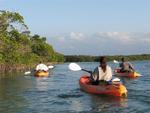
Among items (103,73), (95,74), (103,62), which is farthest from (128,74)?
(103,62)

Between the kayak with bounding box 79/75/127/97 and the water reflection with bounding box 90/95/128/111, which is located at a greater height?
the kayak with bounding box 79/75/127/97

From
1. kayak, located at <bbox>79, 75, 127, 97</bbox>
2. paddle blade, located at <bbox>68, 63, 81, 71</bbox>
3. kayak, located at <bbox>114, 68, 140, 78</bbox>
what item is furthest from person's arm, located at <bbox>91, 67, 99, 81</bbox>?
kayak, located at <bbox>114, 68, 140, 78</bbox>

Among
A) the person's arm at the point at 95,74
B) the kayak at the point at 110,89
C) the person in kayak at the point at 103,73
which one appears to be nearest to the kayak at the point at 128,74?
the kayak at the point at 110,89

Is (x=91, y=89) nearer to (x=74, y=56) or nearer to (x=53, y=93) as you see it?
(x=53, y=93)

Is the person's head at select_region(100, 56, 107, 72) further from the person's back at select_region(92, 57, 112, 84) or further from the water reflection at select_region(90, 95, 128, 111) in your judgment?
the water reflection at select_region(90, 95, 128, 111)

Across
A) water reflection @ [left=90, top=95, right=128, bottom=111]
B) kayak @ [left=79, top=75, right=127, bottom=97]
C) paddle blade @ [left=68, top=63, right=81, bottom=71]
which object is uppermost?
paddle blade @ [left=68, top=63, right=81, bottom=71]

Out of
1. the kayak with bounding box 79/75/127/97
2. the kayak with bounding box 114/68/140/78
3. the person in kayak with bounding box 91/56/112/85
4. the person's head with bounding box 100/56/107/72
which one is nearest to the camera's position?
the kayak with bounding box 79/75/127/97

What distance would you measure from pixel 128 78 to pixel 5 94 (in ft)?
43.9

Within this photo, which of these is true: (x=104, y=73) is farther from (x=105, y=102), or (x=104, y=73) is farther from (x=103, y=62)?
(x=105, y=102)

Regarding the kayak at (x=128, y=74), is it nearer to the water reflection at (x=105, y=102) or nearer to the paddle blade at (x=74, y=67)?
the paddle blade at (x=74, y=67)

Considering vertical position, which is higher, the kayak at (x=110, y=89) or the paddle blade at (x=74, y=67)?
the paddle blade at (x=74, y=67)

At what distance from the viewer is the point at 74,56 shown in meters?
150

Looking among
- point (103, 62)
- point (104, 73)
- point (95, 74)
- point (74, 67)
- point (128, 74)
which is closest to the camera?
point (103, 62)

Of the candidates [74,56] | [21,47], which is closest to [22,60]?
[21,47]
